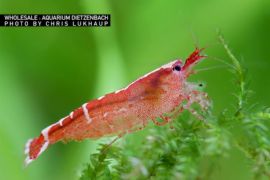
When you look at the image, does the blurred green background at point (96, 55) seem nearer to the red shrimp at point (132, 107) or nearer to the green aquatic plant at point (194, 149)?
the red shrimp at point (132, 107)

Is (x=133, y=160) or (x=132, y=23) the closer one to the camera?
(x=133, y=160)

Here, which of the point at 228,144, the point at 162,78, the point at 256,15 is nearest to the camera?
the point at 228,144

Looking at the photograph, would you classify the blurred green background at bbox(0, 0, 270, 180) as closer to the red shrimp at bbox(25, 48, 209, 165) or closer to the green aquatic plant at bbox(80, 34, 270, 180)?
the red shrimp at bbox(25, 48, 209, 165)

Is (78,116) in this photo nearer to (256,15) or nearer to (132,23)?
(132,23)

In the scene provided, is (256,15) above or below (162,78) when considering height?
above

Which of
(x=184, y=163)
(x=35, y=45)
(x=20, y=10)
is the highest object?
(x=20, y=10)

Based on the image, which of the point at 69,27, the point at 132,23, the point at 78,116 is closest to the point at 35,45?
the point at 69,27

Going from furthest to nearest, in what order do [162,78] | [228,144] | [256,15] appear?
[256,15] < [162,78] < [228,144]

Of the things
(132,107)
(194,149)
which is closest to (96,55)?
(132,107)
